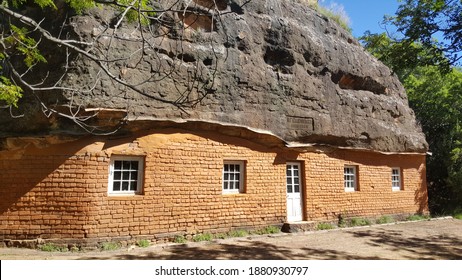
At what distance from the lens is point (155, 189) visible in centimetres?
868

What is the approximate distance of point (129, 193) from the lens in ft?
28.0

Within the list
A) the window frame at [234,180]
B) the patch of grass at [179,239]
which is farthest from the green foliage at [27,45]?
the window frame at [234,180]

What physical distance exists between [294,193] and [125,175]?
549 cm

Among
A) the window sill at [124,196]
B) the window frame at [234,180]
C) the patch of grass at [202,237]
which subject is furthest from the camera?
the window frame at [234,180]

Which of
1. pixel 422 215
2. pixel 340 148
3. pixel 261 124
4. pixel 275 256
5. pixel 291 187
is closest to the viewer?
pixel 275 256

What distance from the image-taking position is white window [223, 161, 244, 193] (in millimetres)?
9984

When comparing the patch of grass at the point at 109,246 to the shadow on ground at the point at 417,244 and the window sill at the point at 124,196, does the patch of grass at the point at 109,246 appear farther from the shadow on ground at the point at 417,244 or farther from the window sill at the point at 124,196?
the shadow on ground at the point at 417,244

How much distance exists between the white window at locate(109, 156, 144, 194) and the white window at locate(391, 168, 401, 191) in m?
10.8

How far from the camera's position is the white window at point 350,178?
42.2ft

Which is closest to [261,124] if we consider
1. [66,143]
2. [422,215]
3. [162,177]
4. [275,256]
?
[162,177]

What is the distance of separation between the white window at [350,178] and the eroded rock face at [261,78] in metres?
0.95

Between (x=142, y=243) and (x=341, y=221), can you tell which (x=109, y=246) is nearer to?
(x=142, y=243)

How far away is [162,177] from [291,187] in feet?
14.9

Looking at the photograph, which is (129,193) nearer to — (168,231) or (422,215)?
(168,231)
